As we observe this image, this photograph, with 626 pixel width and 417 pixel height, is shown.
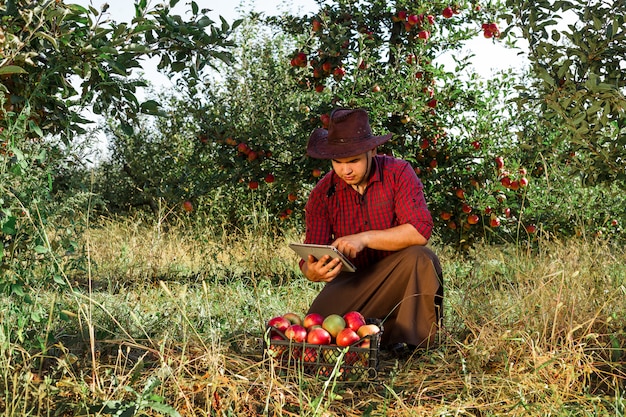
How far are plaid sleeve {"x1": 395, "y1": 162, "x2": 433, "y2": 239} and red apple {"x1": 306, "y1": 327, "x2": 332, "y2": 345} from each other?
2.63 ft

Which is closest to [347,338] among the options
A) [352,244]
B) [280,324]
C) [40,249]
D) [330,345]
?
[330,345]

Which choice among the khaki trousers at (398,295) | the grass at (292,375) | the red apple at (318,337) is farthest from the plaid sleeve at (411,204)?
the red apple at (318,337)

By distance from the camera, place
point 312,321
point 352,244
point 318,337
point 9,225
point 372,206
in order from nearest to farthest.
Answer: point 9,225 → point 318,337 → point 312,321 → point 352,244 → point 372,206

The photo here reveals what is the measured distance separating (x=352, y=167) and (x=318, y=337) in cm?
98

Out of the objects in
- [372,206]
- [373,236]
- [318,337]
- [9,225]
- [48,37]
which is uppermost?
[48,37]

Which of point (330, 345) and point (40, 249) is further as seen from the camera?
point (330, 345)

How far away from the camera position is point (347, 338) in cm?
342

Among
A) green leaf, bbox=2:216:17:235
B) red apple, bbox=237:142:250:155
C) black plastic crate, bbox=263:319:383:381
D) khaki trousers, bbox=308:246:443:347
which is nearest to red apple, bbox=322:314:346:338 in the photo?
black plastic crate, bbox=263:319:383:381

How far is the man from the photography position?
3830 mm

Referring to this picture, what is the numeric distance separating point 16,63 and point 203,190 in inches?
133

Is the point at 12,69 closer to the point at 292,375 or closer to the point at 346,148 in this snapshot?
the point at 346,148

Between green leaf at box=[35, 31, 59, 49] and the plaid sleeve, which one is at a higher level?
green leaf at box=[35, 31, 59, 49]

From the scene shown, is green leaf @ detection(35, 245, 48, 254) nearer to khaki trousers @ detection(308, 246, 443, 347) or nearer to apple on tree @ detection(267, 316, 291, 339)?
apple on tree @ detection(267, 316, 291, 339)

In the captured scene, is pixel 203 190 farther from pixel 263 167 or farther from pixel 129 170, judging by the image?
pixel 129 170
